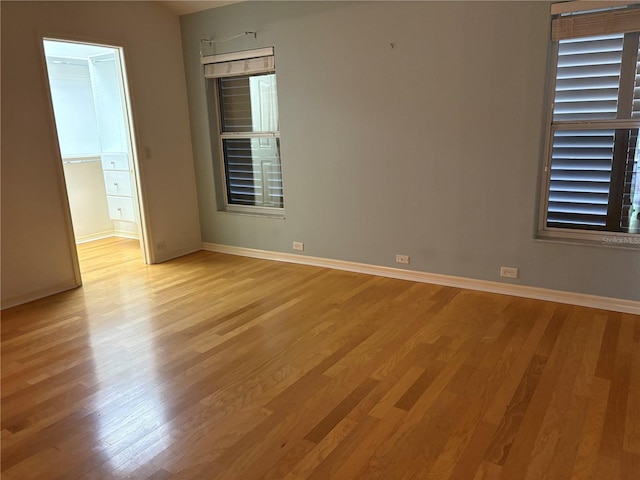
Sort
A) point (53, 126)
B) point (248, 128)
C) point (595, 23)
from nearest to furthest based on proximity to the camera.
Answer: point (595, 23) < point (53, 126) < point (248, 128)

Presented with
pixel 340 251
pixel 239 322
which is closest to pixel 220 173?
pixel 340 251

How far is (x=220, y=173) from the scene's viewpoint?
521 cm

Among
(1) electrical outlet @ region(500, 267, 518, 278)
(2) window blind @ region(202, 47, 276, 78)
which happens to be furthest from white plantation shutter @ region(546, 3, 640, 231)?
(2) window blind @ region(202, 47, 276, 78)

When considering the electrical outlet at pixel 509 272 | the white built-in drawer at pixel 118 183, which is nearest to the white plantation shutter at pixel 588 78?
the electrical outlet at pixel 509 272

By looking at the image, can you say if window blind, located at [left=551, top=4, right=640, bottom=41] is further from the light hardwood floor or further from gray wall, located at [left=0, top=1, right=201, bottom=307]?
gray wall, located at [left=0, top=1, right=201, bottom=307]

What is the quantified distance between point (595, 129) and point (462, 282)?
1.49 metres

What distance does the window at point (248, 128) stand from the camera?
15.3 feet

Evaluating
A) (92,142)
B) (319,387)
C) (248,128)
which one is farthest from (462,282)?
(92,142)

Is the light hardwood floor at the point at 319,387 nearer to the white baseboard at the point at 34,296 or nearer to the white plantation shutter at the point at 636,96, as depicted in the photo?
the white baseboard at the point at 34,296

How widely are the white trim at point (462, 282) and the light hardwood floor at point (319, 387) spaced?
3.4 inches

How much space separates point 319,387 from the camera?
246 cm

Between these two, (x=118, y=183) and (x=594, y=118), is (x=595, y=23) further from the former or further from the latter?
(x=118, y=183)

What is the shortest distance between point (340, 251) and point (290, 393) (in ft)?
7.19

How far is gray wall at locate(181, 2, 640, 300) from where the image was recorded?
11.1 ft
